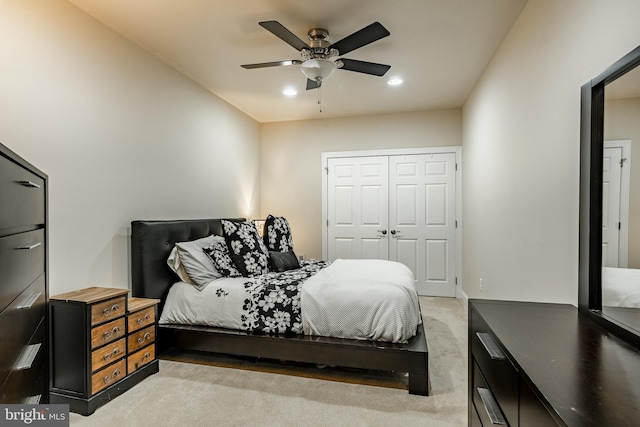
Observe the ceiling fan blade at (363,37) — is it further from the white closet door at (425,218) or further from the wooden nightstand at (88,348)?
the white closet door at (425,218)

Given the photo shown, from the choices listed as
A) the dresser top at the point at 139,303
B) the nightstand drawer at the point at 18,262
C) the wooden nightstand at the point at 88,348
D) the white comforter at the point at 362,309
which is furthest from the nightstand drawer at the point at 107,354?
the white comforter at the point at 362,309

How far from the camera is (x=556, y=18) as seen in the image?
1.80 m

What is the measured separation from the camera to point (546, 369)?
879 millimetres

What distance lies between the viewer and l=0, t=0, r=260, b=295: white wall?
197 cm

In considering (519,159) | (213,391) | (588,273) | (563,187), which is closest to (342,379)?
(213,391)

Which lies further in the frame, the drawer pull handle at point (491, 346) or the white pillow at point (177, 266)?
the white pillow at point (177, 266)

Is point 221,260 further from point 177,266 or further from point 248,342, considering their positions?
point 248,342

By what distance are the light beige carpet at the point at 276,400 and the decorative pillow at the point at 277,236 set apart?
57.3 inches

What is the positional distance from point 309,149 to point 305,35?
2.49m

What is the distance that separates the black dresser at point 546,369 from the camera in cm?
71

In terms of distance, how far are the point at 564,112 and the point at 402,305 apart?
4.80 ft

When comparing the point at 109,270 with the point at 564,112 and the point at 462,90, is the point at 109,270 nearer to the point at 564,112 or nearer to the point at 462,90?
the point at 564,112

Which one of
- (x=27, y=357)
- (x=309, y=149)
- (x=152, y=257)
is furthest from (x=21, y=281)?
(x=309, y=149)

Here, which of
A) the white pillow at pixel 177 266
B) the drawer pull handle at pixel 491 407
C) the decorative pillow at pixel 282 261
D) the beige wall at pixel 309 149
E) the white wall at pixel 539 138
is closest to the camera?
the drawer pull handle at pixel 491 407
